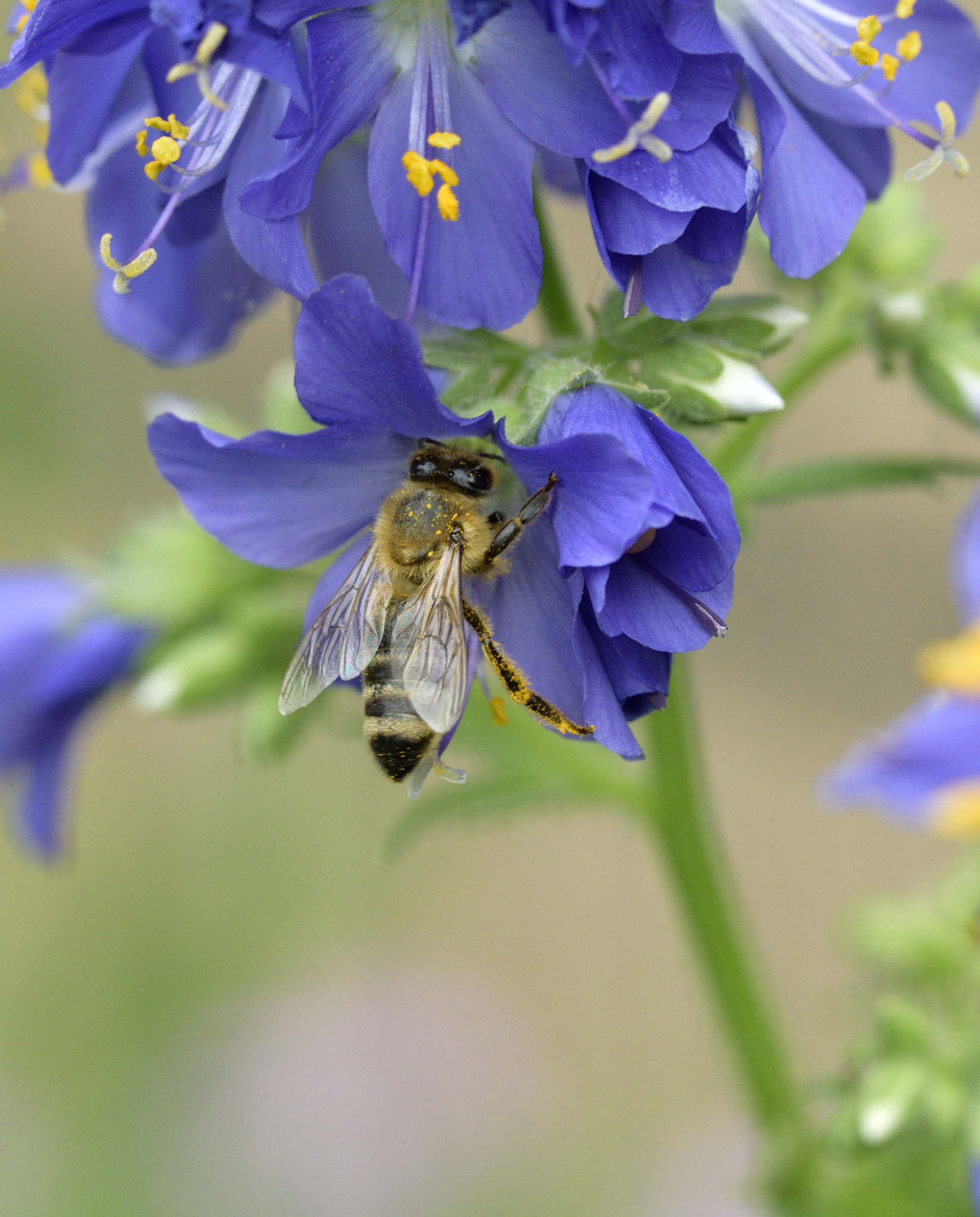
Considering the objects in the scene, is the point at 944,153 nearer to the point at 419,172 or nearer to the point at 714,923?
the point at 419,172

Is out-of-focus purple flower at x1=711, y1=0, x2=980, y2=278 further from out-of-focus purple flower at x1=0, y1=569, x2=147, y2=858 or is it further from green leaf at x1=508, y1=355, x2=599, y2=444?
out-of-focus purple flower at x1=0, y1=569, x2=147, y2=858

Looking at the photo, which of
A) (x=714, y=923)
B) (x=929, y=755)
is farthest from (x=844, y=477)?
(x=714, y=923)

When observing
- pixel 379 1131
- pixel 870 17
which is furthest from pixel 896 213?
pixel 379 1131

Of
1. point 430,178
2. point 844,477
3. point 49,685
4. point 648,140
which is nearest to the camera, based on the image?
point 648,140

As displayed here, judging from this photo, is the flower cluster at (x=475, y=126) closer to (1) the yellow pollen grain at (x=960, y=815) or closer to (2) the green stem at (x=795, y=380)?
(2) the green stem at (x=795, y=380)

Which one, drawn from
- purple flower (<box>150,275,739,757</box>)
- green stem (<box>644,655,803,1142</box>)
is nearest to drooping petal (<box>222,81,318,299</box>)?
purple flower (<box>150,275,739,757</box>)

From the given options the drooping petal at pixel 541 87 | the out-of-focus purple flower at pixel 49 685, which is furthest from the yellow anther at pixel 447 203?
the out-of-focus purple flower at pixel 49 685

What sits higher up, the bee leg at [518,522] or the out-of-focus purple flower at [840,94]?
the out-of-focus purple flower at [840,94]
